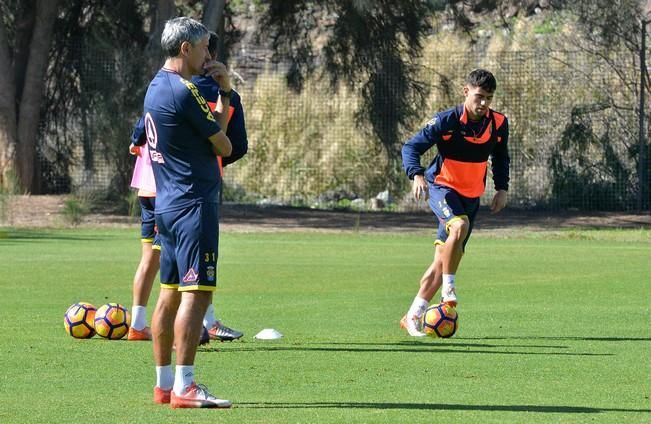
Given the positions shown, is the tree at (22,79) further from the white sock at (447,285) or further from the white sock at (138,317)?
the white sock at (138,317)

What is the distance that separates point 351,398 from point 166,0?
24380mm

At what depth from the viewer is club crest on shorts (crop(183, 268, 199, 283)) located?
767 centimetres

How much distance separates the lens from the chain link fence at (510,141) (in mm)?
32688

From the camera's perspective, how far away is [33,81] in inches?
1296

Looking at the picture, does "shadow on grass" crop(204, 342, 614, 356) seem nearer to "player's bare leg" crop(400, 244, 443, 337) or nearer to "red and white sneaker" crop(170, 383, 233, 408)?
"player's bare leg" crop(400, 244, 443, 337)

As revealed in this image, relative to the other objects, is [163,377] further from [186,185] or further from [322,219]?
[322,219]

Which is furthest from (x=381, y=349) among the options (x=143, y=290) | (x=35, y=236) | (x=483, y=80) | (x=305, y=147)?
(x=305, y=147)

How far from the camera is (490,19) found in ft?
124

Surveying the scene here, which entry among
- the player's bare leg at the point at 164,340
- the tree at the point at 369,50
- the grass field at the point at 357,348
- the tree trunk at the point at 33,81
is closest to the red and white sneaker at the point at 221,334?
the grass field at the point at 357,348

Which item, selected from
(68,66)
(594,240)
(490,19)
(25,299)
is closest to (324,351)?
(25,299)

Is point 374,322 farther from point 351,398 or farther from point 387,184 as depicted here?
point 387,184

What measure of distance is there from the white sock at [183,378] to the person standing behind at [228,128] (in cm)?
191

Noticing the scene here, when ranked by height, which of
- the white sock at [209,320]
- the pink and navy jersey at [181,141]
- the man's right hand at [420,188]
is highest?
the pink and navy jersey at [181,141]

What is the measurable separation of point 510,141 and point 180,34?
27.3 m
